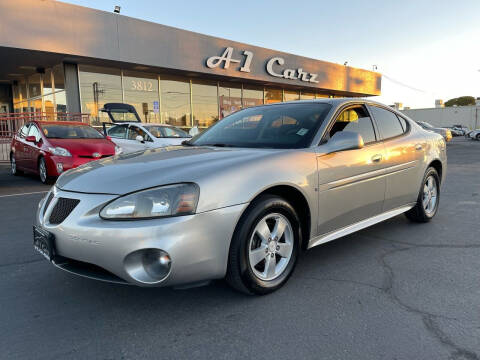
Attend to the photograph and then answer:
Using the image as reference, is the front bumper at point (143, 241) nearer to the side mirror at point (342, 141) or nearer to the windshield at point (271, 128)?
the windshield at point (271, 128)

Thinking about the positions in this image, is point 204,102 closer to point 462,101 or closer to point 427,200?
point 427,200

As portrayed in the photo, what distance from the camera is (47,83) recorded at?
16.8m

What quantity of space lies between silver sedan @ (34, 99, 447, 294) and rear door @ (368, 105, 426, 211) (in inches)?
0.9

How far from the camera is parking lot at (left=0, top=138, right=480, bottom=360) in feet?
6.68

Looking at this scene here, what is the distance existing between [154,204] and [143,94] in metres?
16.4

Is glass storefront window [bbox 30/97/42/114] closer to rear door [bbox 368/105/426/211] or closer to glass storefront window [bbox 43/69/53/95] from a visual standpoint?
glass storefront window [bbox 43/69/53/95]

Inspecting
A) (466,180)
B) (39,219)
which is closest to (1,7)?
(39,219)

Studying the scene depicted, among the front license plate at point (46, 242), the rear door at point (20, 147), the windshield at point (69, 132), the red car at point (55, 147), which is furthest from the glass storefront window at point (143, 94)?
the front license plate at point (46, 242)

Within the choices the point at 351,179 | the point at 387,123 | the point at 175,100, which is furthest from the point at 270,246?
the point at 175,100

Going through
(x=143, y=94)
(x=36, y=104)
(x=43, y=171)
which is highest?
(x=143, y=94)

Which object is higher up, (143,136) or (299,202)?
(143,136)

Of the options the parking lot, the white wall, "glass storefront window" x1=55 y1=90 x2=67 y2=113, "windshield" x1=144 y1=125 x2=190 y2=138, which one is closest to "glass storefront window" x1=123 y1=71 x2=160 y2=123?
"glass storefront window" x1=55 y1=90 x2=67 y2=113

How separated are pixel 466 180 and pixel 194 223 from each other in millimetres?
8074

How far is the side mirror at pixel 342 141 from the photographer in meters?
3.04
